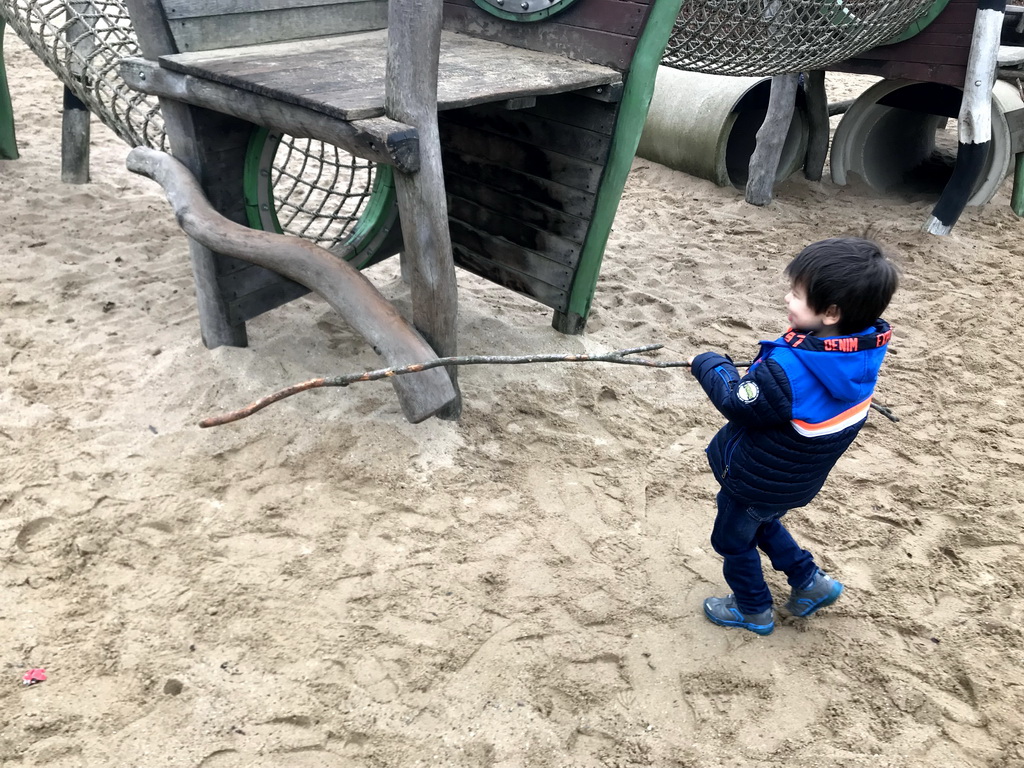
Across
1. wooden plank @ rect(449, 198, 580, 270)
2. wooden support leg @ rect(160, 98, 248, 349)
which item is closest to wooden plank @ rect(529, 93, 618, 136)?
wooden plank @ rect(449, 198, 580, 270)

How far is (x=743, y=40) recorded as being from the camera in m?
3.85

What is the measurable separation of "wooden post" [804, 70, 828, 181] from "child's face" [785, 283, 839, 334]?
440 centimetres

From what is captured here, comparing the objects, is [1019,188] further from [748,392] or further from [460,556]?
[460,556]

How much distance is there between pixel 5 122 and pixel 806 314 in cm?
492

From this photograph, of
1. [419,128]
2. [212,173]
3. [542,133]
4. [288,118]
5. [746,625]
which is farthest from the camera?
[542,133]

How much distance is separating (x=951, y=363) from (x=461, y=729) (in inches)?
112

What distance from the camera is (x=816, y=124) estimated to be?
5.62 metres

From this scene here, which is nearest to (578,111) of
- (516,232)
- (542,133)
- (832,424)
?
(542,133)

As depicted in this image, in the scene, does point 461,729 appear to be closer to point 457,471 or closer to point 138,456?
point 457,471

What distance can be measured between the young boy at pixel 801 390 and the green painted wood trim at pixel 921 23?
12.3 ft

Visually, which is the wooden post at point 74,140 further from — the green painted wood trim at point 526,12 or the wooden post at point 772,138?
the wooden post at point 772,138

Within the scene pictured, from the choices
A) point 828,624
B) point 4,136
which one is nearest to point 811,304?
point 828,624

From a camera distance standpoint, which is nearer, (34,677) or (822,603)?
(34,677)

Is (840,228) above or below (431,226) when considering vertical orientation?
below
